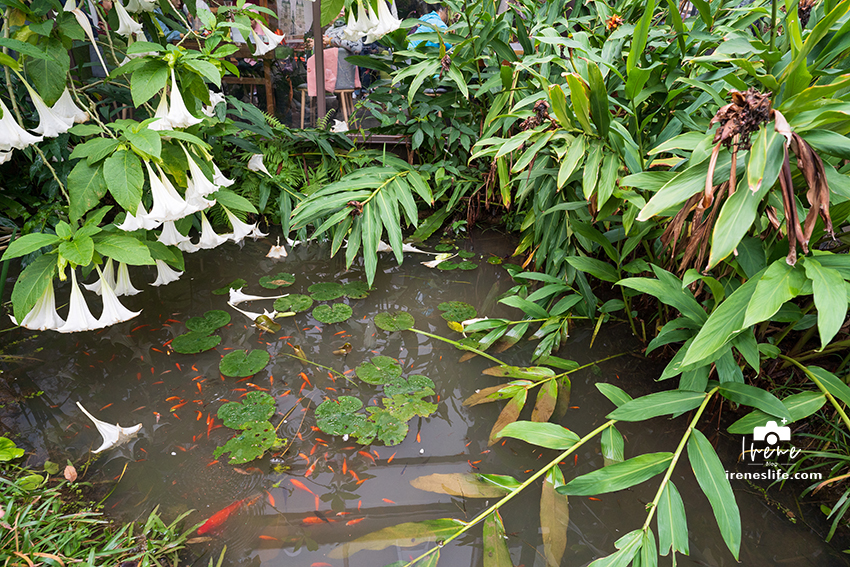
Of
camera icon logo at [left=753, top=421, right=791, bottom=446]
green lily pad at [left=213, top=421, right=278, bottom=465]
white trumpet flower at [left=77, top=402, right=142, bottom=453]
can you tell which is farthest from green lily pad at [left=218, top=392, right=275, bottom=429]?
camera icon logo at [left=753, top=421, right=791, bottom=446]

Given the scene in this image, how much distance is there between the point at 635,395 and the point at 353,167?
1912 millimetres

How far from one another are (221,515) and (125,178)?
35.4 inches

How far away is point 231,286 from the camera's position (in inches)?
79.3

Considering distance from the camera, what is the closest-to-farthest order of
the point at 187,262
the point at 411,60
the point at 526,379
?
the point at 526,379
the point at 187,262
the point at 411,60

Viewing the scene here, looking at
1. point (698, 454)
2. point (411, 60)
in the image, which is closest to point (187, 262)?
point (411, 60)

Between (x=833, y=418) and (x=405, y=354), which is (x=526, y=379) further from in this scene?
(x=833, y=418)

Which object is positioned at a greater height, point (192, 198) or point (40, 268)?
point (192, 198)

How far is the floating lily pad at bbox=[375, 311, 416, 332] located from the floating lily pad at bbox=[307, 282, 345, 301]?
0.24 m

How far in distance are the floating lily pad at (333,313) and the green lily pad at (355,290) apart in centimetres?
9

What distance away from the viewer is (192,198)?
54.1 inches

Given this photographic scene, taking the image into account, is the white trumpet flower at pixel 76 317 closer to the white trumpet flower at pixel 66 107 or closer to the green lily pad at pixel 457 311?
the white trumpet flower at pixel 66 107

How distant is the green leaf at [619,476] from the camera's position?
0.89 metres

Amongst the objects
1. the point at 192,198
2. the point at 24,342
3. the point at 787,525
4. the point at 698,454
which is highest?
the point at 192,198

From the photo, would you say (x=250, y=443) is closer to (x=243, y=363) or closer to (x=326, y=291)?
(x=243, y=363)
